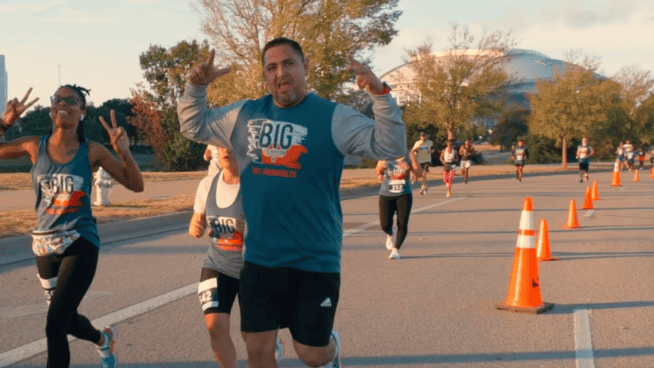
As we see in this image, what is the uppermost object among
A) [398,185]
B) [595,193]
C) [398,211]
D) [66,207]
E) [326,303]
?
[66,207]

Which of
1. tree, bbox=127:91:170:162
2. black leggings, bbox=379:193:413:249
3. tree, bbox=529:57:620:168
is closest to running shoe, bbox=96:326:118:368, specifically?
black leggings, bbox=379:193:413:249

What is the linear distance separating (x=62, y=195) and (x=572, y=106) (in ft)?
153

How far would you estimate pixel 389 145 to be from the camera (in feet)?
10.7

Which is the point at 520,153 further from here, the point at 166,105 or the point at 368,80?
the point at 368,80

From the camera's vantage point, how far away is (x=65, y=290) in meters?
4.50

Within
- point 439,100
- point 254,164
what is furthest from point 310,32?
point 254,164

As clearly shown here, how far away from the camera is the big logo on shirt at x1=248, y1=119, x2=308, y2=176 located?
350 centimetres

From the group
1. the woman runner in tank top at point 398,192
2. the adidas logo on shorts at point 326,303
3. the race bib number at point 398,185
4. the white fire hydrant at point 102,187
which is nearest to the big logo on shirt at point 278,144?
the adidas logo on shorts at point 326,303

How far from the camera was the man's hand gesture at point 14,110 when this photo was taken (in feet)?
16.3

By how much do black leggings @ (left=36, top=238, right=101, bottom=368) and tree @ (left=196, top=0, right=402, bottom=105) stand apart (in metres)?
20.4

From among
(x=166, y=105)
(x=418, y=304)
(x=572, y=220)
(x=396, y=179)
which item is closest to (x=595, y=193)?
(x=572, y=220)

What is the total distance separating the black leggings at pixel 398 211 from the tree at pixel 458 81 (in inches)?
1164

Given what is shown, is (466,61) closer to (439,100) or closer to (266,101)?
(439,100)

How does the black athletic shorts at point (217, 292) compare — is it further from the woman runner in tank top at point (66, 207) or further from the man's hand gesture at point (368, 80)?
the man's hand gesture at point (368, 80)
